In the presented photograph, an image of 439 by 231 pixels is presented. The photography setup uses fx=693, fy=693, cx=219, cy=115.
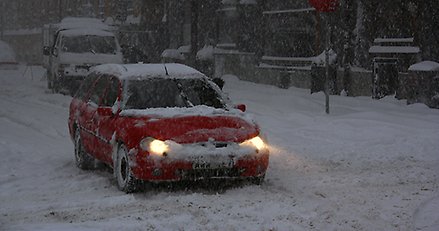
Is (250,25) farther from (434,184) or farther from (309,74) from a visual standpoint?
(434,184)

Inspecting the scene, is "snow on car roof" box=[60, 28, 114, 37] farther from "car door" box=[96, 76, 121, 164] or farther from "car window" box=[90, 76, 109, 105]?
"car door" box=[96, 76, 121, 164]

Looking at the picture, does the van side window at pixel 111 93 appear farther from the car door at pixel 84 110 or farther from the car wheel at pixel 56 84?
the car wheel at pixel 56 84

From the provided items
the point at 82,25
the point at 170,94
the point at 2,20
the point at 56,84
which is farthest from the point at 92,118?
the point at 2,20

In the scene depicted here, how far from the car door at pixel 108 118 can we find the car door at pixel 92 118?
4.2 inches

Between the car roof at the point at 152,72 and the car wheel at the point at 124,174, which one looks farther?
the car roof at the point at 152,72

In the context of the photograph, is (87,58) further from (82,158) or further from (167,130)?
(167,130)

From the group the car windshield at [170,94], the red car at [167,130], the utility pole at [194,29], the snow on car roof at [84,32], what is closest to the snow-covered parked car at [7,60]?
the utility pole at [194,29]

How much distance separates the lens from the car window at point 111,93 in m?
9.31

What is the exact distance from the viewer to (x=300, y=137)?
41.7 ft

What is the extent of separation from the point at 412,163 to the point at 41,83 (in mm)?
19312

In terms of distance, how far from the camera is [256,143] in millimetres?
8352

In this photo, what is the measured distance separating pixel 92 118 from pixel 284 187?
9.58 ft

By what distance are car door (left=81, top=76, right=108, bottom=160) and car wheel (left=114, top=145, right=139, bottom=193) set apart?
3.05 ft

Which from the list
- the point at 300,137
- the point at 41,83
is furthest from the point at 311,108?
the point at 41,83
